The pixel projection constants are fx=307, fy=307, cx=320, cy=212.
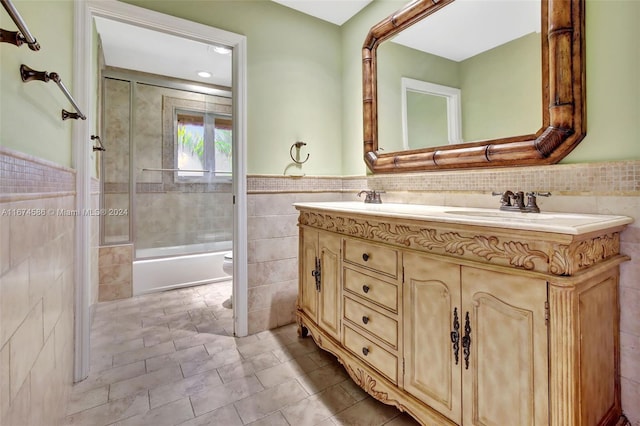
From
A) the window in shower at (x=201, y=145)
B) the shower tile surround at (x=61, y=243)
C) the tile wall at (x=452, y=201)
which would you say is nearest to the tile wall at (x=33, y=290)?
the shower tile surround at (x=61, y=243)

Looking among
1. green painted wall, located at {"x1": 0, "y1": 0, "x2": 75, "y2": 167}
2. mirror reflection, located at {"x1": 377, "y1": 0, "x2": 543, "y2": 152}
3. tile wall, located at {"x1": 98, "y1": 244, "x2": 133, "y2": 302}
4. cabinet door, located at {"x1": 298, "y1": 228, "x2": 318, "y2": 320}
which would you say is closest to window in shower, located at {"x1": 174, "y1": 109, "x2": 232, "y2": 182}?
tile wall, located at {"x1": 98, "y1": 244, "x2": 133, "y2": 302}

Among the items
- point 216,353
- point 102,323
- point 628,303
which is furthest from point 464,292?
point 102,323

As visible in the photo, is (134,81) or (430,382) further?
(134,81)

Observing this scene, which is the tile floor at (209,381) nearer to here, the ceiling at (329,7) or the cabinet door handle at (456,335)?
the cabinet door handle at (456,335)

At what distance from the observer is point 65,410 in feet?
4.60

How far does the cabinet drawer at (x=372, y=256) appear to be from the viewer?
133cm

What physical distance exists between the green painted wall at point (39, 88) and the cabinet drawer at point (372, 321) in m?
1.40

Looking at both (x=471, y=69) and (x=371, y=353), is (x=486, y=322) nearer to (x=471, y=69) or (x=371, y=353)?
(x=371, y=353)

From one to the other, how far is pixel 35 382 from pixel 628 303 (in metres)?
1.99

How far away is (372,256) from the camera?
1.44m

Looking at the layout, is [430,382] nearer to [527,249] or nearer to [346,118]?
[527,249]

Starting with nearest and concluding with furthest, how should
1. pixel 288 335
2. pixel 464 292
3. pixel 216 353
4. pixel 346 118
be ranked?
pixel 464 292
pixel 216 353
pixel 288 335
pixel 346 118

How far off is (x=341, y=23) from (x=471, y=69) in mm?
1370

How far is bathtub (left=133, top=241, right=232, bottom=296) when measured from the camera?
3.09 metres
